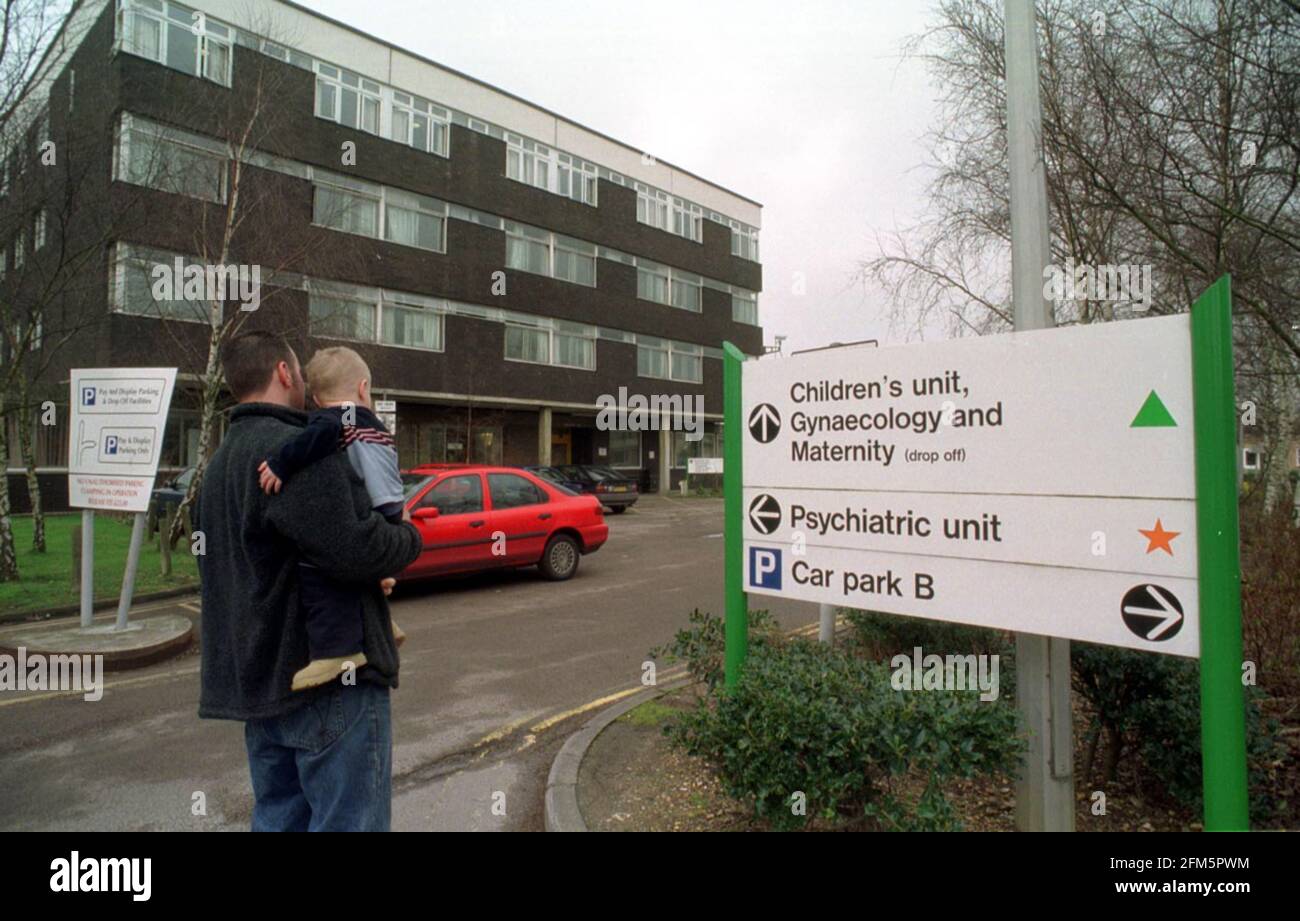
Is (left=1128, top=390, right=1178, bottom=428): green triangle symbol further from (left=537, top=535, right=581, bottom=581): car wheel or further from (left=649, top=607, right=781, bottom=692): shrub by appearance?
(left=537, top=535, right=581, bottom=581): car wheel

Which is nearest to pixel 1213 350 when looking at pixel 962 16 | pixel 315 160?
pixel 962 16

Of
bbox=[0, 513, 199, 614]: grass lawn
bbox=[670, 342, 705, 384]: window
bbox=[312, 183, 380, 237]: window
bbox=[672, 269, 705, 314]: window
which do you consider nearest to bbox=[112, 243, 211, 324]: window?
bbox=[0, 513, 199, 614]: grass lawn

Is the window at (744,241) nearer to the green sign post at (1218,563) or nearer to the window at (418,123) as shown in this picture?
the window at (418,123)

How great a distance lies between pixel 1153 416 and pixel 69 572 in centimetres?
1301

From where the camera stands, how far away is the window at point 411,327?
24438 millimetres

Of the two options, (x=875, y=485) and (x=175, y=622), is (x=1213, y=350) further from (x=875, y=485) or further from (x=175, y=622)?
(x=175, y=622)

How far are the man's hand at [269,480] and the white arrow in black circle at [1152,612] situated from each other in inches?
102

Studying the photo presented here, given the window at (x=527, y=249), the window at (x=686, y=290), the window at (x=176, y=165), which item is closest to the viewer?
the window at (x=176, y=165)

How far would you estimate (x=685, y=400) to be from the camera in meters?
35.7

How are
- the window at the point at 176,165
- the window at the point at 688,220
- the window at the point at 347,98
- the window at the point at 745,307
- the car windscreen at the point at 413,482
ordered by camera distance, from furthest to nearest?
the window at the point at 745,307, the window at the point at 688,220, the window at the point at 347,98, the window at the point at 176,165, the car windscreen at the point at 413,482

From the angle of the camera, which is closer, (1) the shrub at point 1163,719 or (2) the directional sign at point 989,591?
(2) the directional sign at point 989,591

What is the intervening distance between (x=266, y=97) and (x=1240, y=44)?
13.0 m

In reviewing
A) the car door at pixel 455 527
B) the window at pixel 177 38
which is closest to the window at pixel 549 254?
the window at pixel 177 38

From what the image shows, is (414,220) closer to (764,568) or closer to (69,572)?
(69,572)
